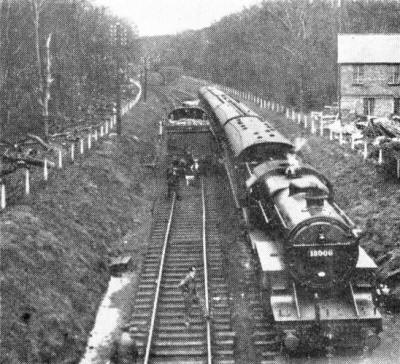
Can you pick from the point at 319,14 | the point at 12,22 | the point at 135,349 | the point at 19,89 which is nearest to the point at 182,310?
the point at 135,349

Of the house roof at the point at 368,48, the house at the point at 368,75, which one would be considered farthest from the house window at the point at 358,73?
the house roof at the point at 368,48

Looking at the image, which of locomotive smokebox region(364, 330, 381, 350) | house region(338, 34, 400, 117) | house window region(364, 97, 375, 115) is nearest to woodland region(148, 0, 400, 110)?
house region(338, 34, 400, 117)

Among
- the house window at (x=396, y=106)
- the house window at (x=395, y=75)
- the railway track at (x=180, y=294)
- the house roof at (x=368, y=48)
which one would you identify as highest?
the house roof at (x=368, y=48)

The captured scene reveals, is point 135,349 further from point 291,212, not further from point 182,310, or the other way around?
point 291,212

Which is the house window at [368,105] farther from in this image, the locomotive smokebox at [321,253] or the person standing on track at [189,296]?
the locomotive smokebox at [321,253]

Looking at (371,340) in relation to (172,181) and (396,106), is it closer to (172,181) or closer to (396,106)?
(172,181)

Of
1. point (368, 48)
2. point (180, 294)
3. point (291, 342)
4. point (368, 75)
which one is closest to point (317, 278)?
point (291, 342)
